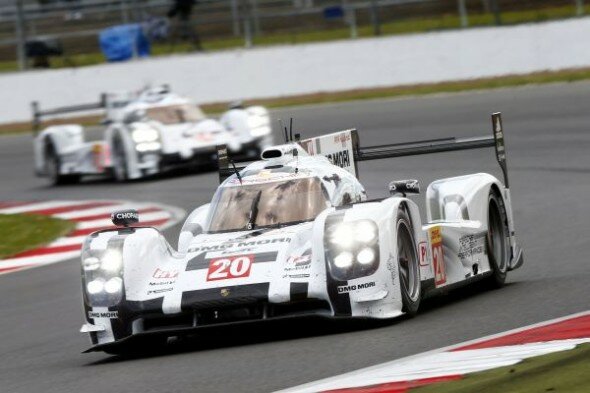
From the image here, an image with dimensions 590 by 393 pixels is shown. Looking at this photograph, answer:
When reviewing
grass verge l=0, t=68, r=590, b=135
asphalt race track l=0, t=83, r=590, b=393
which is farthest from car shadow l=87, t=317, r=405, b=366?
grass verge l=0, t=68, r=590, b=135

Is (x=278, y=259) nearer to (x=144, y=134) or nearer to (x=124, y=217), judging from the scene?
(x=124, y=217)

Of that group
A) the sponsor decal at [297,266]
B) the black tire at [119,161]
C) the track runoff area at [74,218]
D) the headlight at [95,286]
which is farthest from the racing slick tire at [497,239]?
the black tire at [119,161]

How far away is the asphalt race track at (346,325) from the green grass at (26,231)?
1.48 metres

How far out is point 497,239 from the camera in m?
10.3

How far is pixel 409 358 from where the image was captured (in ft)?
22.6

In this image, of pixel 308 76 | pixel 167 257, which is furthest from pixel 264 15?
pixel 167 257

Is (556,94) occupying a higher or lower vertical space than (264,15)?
lower

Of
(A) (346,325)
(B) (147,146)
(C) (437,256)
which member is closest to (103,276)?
(A) (346,325)

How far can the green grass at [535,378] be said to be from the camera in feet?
18.3

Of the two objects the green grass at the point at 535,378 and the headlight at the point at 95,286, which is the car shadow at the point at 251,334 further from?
the green grass at the point at 535,378

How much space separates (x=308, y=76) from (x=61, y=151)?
25.2 feet

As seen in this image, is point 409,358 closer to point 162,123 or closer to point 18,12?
point 162,123

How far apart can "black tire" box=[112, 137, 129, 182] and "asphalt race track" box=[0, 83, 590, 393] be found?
302 mm

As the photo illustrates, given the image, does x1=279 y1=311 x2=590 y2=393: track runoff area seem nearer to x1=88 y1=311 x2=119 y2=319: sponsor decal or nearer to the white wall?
x1=88 y1=311 x2=119 y2=319: sponsor decal
